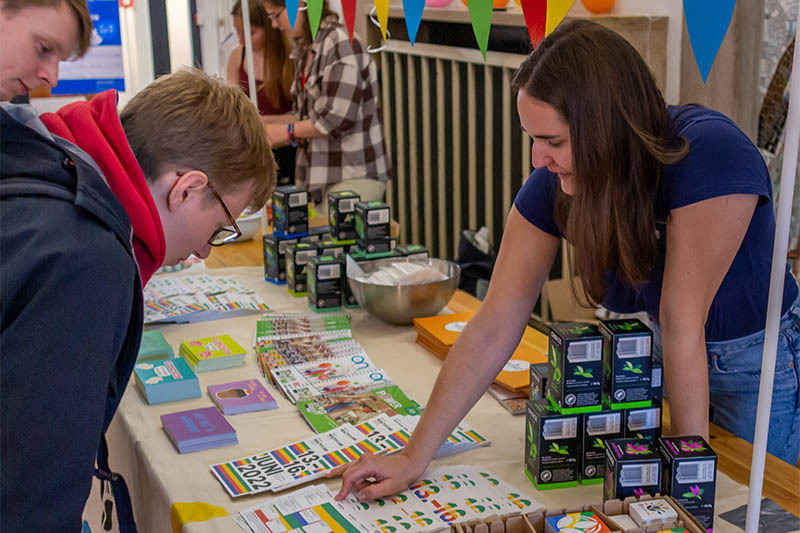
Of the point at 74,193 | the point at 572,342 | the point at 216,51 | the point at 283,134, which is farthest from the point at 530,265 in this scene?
the point at 216,51

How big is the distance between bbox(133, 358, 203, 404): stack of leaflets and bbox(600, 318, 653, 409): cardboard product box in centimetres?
84

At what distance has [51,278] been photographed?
0.81 metres

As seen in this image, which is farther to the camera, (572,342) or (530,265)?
(530,265)

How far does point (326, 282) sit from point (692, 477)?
120 centimetres

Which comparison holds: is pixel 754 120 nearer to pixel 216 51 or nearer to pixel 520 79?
pixel 520 79

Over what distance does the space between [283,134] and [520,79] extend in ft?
7.36

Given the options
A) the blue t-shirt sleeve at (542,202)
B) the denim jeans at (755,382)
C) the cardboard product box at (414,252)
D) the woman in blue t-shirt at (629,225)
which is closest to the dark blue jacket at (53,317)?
the woman in blue t-shirt at (629,225)

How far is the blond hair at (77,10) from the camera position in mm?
1479

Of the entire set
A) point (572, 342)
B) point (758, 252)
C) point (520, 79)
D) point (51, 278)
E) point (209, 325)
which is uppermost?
point (520, 79)

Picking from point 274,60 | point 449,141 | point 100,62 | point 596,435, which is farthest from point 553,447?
point 100,62

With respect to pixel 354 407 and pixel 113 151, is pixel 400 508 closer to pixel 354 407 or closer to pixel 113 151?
pixel 354 407

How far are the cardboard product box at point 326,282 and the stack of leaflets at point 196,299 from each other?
150 millimetres

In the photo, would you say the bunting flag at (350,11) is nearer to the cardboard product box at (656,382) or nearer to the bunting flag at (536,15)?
the bunting flag at (536,15)

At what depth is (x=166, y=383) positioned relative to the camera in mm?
1656
